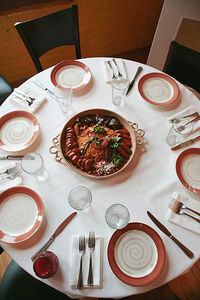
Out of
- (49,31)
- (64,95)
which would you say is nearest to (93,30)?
(49,31)

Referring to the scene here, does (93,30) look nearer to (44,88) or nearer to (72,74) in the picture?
(72,74)

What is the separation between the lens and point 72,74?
5.83 ft

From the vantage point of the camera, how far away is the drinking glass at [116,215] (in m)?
1.18

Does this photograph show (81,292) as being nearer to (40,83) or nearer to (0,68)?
(40,83)

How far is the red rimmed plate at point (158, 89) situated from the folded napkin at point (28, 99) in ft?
2.51

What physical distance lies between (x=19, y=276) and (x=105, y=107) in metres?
1.29

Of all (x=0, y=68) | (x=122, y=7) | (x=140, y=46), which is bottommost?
(x=140, y=46)

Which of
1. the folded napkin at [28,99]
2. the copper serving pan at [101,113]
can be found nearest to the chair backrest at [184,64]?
the copper serving pan at [101,113]

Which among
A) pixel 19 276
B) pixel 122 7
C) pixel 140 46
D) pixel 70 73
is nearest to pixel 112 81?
pixel 70 73

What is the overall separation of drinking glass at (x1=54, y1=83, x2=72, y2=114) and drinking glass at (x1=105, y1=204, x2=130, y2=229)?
2.58 ft

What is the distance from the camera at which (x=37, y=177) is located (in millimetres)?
1356

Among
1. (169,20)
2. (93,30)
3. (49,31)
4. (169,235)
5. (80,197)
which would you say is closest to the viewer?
(169,235)

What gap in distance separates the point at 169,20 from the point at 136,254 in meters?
2.43

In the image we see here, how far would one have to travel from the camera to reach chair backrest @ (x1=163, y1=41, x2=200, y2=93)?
192cm
